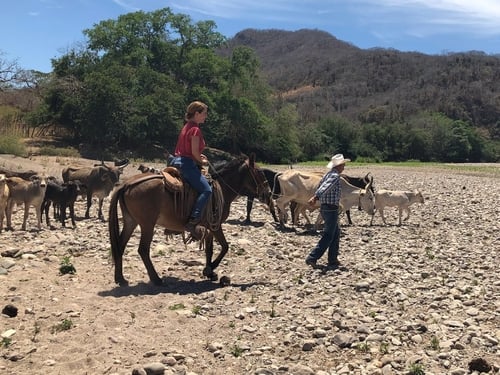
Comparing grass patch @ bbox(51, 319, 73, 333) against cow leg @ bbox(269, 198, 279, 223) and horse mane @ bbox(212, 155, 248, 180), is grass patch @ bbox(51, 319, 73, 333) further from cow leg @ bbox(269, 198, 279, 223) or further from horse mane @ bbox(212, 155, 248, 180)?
cow leg @ bbox(269, 198, 279, 223)

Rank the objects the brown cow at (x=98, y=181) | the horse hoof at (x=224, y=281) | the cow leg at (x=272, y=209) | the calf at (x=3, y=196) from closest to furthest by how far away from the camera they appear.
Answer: the horse hoof at (x=224, y=281) → the cow leg at (x=272, y=209) → the calf at (x=3, y=196) → the brown cow at (x=98, y=181)

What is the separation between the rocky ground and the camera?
6680 mm

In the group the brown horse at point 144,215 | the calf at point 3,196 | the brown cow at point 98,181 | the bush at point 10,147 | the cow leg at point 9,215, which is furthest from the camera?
the bush at point 10,147

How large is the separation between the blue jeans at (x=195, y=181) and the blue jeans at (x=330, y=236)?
264cm

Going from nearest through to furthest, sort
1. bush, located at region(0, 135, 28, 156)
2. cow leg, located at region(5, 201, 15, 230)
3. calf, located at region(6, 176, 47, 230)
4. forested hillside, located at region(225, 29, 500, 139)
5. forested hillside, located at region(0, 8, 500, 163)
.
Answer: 1. cow leg, located at region(5, 201, 15, 230)
2. calf, located at region(6, 176, 47, 230)
3. bush, located at region(0, 135, 28, 156)
4. forested hillside, located at region(0, 8, 500, 163)
5. forested hillside, located at region(225, 29, 500, 139)

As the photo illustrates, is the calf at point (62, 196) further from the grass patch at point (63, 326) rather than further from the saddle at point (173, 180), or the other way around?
the grass patch at point (63, 326)

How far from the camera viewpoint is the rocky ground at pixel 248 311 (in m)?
6.68

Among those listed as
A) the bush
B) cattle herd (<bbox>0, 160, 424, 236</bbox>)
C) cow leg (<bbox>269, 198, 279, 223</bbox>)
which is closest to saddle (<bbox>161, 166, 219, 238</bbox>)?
cow leg (<bbox>269, 198, 279, 223</bbox>)

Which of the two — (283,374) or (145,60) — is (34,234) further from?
(145,60)

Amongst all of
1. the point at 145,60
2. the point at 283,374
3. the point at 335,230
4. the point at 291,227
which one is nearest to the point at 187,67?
the point at 145,60

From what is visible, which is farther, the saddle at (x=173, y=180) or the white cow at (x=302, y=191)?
the white cow at (x=302, y=191)

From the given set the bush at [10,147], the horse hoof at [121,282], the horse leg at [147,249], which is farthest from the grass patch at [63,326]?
the bush at [10,147]

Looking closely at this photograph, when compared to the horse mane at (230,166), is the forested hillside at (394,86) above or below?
above

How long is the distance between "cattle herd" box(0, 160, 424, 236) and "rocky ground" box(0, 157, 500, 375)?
3.19 feet
